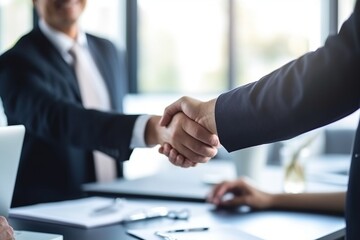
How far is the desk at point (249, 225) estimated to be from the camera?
4.61 feet

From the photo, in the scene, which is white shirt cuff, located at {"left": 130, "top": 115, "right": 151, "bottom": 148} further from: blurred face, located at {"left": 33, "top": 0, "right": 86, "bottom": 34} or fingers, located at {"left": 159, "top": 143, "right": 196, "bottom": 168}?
blurred face, located at {"left": 33, "top": 0, "right": 86, "bottom": 34}

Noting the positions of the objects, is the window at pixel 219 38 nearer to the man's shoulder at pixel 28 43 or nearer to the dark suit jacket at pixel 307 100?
the man's shoulder at pixel 28 43

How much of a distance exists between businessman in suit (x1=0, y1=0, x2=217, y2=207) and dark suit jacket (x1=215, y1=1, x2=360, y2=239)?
0.58 metres

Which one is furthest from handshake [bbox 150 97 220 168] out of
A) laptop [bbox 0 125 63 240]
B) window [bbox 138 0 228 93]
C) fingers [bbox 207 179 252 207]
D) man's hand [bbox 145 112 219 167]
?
window [bbox 138 0 228 93]

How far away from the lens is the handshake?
5.24ft

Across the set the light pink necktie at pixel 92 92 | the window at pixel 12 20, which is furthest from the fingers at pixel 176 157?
the window at pixel 12 20

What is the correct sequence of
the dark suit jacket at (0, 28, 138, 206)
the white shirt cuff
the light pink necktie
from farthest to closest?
the light pink necktie < the dark suit jacket at (0, 28, 138, 206) < the white shirt cuff

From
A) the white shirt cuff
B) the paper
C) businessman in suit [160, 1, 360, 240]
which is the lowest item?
the paper

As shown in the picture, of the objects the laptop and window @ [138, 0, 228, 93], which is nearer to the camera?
the laptop

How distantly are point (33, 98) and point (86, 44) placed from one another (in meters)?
0.56

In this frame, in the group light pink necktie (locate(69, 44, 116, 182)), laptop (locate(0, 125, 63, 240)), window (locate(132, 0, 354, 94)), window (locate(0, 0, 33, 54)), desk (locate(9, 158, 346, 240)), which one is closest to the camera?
laptop (locate(0, 125, 63, 240))

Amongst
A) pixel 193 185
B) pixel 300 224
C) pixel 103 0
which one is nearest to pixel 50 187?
pixel 193 185

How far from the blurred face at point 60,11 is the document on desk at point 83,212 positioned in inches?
34.6

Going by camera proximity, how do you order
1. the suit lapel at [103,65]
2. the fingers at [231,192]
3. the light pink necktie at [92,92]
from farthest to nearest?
1. the suit lapel at [103,65]
2. the light pink necktie at [92,92]
3. the fingers at [231,192]
